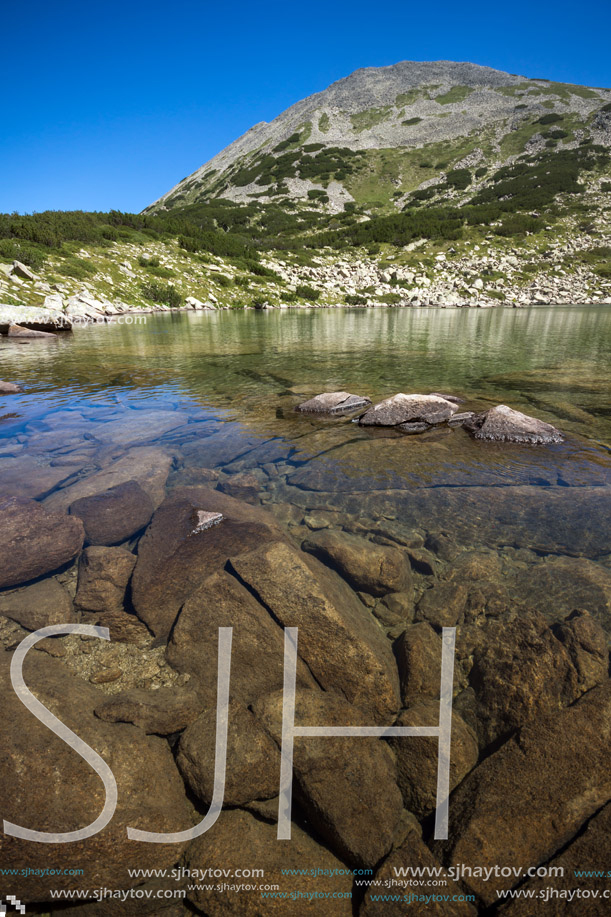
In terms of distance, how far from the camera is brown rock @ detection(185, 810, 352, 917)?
208cm

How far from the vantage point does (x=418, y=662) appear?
350 cm

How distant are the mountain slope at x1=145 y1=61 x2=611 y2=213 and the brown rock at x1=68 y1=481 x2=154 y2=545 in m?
125

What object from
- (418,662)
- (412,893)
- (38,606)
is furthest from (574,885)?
(38,606)

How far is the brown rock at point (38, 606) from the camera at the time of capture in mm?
3887

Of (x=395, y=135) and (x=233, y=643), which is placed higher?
(x=395, y=135)

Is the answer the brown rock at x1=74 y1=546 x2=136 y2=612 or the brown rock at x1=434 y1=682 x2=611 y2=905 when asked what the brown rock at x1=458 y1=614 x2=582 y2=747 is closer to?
the brown rock at x1=434 y1=682 x2=611 y2=905

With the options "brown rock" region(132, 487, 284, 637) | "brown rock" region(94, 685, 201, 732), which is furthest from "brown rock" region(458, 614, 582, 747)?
"brown rock" region(132, 487, 284, 637)

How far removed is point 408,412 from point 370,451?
2.16 meters

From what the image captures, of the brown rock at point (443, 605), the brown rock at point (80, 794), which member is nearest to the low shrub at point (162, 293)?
the brown rock at point (443, 605)

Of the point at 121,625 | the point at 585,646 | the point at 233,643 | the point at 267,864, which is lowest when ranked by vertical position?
the point at 267,864

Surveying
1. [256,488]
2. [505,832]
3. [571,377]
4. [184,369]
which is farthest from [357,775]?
[184,369]

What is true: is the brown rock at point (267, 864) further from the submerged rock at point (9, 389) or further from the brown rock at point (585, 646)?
the submerged rock at point (9, 389)

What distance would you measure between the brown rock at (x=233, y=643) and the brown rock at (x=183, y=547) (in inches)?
11.4

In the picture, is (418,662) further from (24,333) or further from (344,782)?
(24,333)
